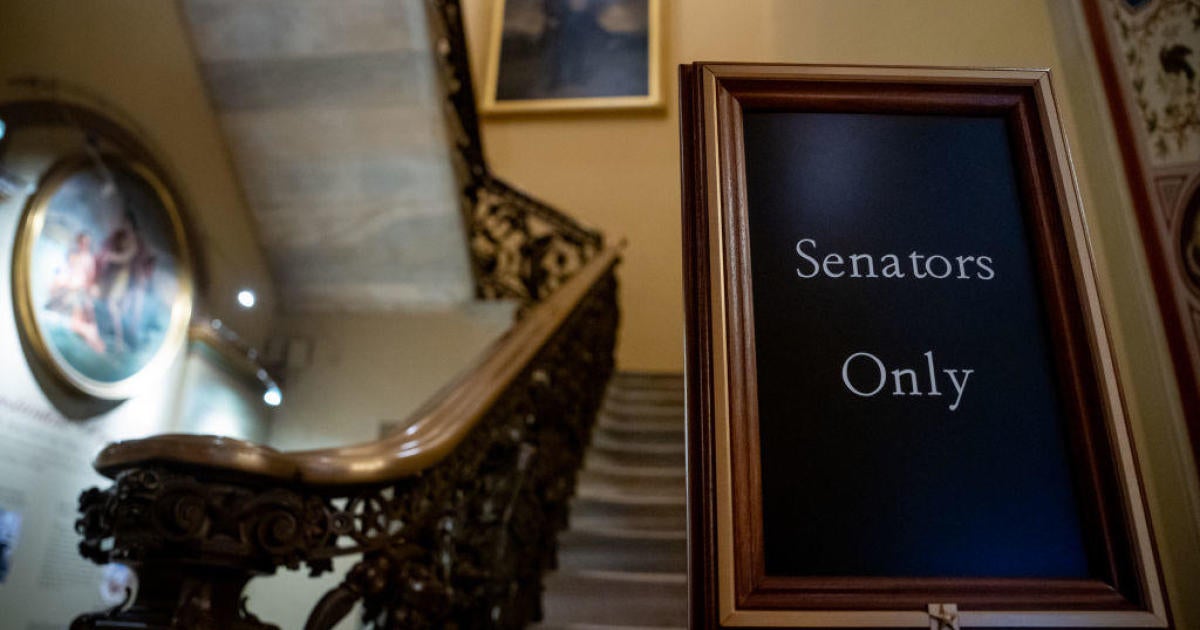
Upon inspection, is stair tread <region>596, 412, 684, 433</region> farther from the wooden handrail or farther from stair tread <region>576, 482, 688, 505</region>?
the wooden handrail

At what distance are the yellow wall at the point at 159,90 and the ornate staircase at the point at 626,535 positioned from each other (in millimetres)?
2408

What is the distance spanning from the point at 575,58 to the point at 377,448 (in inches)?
275

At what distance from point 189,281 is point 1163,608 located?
15.7ft

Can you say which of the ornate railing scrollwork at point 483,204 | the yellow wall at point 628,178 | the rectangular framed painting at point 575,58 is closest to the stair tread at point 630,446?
the yellow wall at point 628,178

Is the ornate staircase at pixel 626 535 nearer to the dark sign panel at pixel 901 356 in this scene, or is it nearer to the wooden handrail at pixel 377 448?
the wooden handrail at pixel 377 448

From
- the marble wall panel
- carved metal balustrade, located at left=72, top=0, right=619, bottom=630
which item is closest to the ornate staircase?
carved metal balustrade, located at left=72, top=0, right=619, bottom=630

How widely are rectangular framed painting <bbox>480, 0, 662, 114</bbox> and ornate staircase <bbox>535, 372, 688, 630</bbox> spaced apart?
3.79 m

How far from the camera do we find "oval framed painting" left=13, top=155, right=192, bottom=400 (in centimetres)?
354

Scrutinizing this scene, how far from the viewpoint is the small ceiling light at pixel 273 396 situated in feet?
16.5

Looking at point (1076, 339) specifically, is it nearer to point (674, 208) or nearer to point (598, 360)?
point (598, 360)

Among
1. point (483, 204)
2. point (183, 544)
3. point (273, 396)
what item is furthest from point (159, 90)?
point (183, 544)

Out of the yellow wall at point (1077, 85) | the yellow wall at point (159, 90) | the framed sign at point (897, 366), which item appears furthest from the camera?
the yellow wall at point (159, 90)

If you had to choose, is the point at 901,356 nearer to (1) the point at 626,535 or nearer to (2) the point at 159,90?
(1) the point at 626,535

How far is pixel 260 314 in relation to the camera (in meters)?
5.29
